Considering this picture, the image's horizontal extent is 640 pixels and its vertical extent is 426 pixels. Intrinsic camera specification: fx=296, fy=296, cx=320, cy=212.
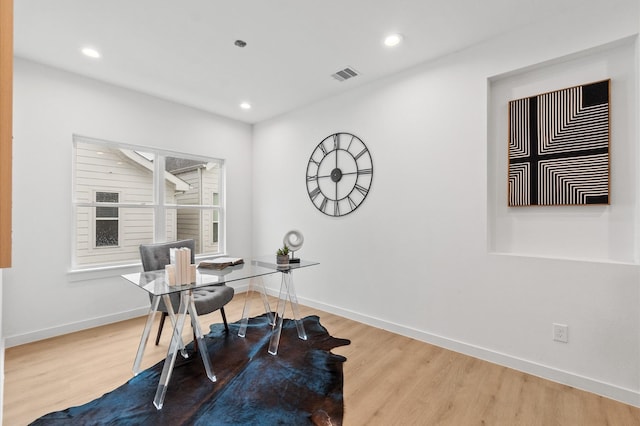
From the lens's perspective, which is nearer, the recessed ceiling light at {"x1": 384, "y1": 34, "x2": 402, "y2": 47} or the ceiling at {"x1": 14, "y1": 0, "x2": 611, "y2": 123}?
the ceiling at {"x1": 14, "y1": 0, "x2": 611, "y2": 123}

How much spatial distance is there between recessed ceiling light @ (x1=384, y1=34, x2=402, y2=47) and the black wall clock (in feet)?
3.49

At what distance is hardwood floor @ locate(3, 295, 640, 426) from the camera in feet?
5.99

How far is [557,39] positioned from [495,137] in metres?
0.78

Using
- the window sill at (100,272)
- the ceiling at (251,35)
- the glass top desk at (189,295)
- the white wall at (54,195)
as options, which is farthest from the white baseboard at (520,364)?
the white wall at (54,195)

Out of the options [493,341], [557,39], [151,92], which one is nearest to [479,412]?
Result: [493,341]

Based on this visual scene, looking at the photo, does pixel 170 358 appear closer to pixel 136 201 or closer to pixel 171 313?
pixel 171 313

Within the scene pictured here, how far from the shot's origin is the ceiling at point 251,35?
7.07ft

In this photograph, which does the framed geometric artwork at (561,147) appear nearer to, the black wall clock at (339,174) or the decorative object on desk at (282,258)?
the black wall clock at (339,174)

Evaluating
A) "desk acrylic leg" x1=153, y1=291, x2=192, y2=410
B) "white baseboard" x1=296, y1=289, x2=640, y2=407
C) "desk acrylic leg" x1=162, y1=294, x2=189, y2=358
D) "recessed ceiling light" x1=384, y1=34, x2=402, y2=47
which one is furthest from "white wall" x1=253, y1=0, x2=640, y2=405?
"desk acrylic leg" x1=153, y1=291, x2=192, y2=410

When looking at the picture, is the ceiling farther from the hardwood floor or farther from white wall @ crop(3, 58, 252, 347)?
the hardwood floor

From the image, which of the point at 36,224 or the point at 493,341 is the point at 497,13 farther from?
the point at 36,224

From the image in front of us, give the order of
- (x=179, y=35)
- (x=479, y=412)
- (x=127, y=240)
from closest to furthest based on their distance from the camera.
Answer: (x=479, y=412) < (x=179, y=35) < (x=127, y=240)

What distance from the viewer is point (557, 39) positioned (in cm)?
221

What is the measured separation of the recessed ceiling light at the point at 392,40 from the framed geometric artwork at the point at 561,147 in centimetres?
109
